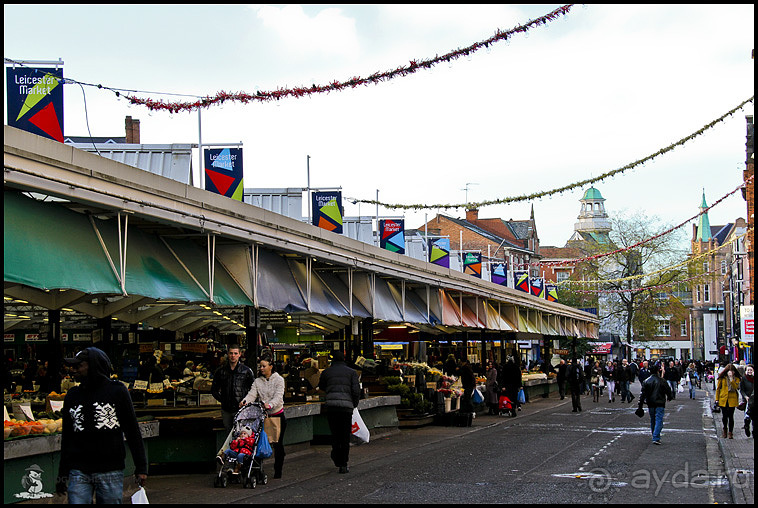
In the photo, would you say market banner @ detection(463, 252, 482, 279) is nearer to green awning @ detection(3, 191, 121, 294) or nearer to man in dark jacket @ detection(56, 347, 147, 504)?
green awning @ detection(3, 191, 121, 294)

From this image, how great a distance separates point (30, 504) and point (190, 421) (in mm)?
3845

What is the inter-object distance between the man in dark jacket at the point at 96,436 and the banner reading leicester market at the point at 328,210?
15650 millimetres

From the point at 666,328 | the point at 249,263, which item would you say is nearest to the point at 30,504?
Result: the point at 249,263

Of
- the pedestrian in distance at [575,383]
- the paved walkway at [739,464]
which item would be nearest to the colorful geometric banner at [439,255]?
the pedestrian in distance at [575,383]

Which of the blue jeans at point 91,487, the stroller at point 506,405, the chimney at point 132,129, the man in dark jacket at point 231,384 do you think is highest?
the chimney at point 132,129

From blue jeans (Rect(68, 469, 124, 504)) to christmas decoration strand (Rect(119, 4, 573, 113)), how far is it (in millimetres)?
8279

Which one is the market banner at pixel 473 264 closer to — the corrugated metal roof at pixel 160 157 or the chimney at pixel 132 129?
the chimney at pixel 132 129

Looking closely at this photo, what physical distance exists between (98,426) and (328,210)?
52.8ft

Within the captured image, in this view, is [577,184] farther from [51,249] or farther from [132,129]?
[132,129]

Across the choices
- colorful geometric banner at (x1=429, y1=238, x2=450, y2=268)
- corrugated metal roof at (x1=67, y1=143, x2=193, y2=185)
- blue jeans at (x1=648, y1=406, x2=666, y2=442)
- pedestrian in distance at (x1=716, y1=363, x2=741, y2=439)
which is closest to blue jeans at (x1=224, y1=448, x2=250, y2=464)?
corrugated metal roof at (x1=67, y1=143, x2=193, y2=185)

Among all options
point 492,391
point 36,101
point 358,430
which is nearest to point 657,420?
point 358,430

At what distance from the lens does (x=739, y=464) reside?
15.2 m

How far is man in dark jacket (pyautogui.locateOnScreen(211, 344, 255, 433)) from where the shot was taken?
43.6 feet

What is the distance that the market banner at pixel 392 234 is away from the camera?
103ft
